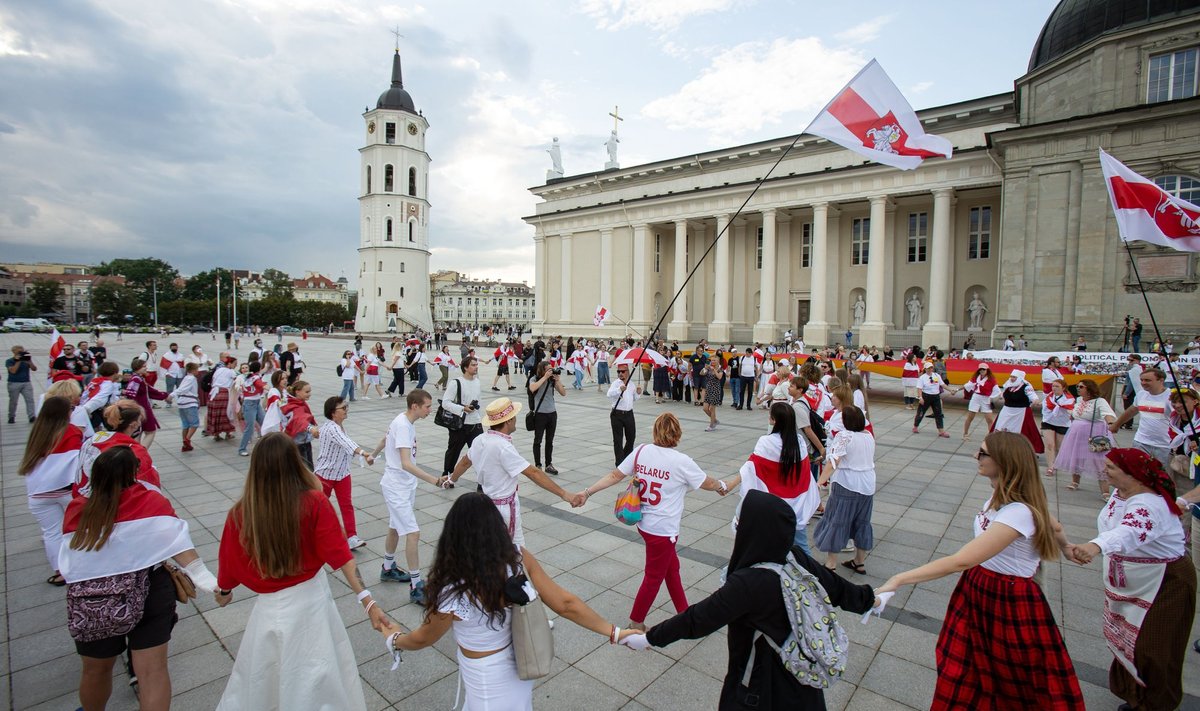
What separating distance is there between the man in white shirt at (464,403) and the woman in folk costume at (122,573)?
14.3ft

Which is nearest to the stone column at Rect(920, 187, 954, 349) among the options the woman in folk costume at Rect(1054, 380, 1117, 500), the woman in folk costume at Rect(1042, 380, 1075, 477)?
the woman in folk costume at Rect(1042, 380, 1075, 477)

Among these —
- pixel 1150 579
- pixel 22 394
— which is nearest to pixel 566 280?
pixel 22 394

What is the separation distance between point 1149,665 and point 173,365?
2046cm

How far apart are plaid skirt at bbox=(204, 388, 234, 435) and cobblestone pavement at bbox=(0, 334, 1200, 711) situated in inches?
54.3

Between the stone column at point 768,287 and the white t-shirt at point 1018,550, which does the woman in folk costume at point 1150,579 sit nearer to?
the white t-shirt at point 1018,550

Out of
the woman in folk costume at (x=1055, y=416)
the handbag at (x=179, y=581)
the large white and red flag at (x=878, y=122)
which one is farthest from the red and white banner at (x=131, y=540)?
the woman in folk costume at (x=1055, y=416)

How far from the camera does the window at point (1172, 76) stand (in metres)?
22.5

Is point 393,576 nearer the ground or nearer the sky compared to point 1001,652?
nearer the ground

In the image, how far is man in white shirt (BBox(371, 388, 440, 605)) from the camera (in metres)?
4.90

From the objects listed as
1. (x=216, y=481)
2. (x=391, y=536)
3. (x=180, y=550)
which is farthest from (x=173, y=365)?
(x=180, y=550)

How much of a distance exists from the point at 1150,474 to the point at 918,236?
3812 centimetres

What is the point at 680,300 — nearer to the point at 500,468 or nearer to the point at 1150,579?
the point at 500,468

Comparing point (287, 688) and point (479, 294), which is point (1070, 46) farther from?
point (479, 294)

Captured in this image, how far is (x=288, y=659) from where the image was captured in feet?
8.80
